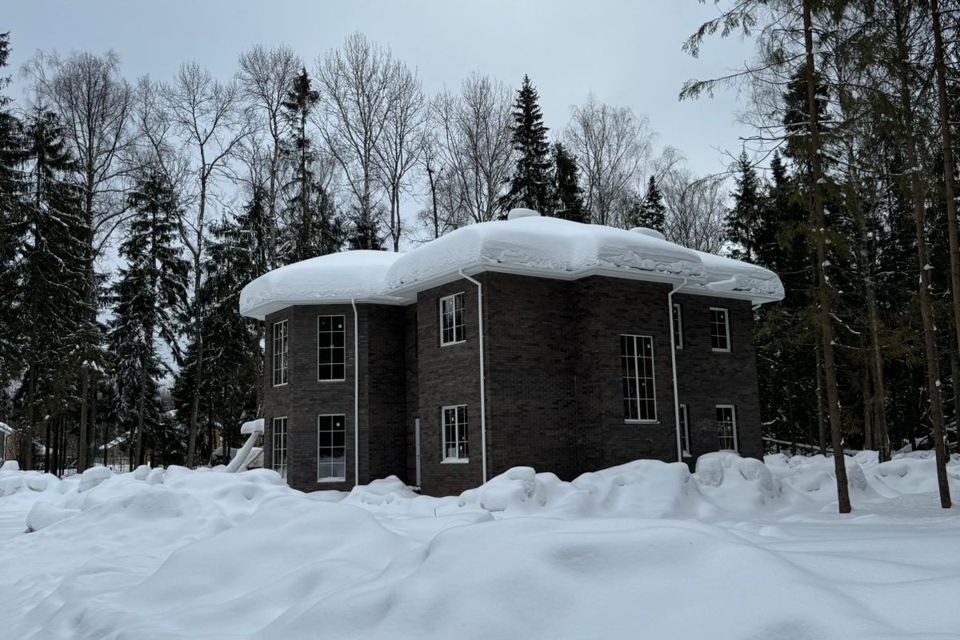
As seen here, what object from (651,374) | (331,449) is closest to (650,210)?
(651,374)

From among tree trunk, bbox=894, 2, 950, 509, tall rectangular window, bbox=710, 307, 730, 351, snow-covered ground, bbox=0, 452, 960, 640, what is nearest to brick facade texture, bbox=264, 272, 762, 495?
tall rectangular window, bbox=710, 307, 730, 351

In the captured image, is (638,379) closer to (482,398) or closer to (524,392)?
(524,392)

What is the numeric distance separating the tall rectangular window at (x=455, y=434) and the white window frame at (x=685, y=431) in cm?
540

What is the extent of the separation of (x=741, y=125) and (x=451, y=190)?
751 inches

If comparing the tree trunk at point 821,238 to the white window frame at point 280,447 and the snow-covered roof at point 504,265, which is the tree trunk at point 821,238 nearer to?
the snow-covered roof at point 504,265

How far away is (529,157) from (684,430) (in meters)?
15.7

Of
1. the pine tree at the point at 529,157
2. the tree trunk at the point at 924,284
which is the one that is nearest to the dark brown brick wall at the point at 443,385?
the tree trunk at the point at 924,284

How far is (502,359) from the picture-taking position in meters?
15.5

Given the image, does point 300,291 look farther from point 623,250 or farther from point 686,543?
point 686,543

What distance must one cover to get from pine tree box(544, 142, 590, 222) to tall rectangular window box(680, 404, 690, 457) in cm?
1415

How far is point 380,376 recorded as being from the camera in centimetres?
1912

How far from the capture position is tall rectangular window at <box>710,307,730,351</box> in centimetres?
2003

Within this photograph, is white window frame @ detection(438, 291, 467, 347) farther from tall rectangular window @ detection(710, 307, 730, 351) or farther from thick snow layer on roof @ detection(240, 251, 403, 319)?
tall rectangular window @ detection(710, 307, 730, 351)

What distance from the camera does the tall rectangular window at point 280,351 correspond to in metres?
19.9
